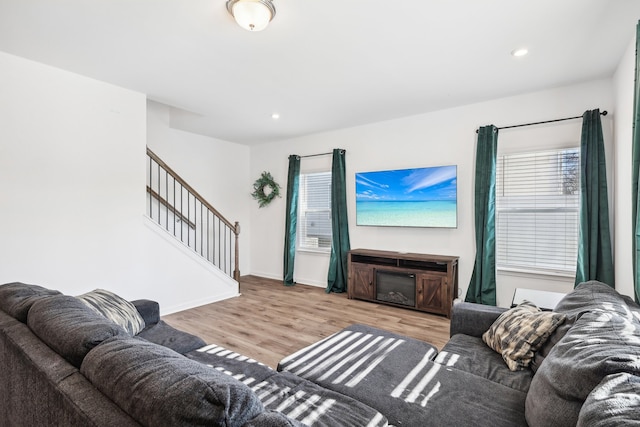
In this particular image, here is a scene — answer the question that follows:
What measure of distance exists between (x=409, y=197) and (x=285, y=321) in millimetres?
2309

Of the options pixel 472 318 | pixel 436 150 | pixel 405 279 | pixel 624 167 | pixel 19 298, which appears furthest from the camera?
pixel 436 150

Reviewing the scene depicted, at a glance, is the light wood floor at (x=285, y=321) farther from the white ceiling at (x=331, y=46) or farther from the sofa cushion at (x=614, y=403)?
the white ceiling at (x=331, y=46)

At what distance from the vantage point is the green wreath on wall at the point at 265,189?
6.00 metres

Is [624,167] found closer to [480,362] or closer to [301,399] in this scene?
[480,362]

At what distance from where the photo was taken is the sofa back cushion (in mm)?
710

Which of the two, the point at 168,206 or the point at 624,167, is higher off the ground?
the point at 624,167

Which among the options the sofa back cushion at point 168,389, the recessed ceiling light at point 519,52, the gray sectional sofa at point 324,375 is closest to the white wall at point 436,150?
the recessed ceiling light at point 519,52

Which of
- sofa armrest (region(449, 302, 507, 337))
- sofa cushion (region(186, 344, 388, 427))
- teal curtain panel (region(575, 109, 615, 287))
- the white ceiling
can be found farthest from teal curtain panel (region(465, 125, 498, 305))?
sofa cushion (region(186, 344, 388, 427))

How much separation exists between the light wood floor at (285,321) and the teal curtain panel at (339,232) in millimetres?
249

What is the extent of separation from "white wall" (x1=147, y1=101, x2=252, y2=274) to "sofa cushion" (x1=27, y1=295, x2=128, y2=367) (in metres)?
4.07

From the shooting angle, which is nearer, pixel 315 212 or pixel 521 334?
pixel 521 334

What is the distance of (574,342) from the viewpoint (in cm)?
128

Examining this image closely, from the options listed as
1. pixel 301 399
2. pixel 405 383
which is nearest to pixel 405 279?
pixel 405 383

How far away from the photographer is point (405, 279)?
4207mm
